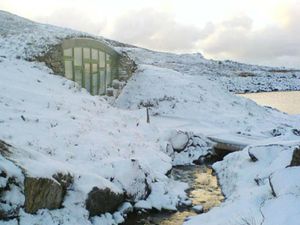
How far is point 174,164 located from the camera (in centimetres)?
1988

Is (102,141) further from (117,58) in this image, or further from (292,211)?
(117,58)

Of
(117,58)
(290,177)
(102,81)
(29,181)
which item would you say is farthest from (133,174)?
(117,58)

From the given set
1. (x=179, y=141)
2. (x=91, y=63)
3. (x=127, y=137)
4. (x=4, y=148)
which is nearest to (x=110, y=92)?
(x=91, y=63)

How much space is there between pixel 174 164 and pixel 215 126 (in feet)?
27.0

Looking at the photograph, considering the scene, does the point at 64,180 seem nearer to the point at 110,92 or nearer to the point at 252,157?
the point at 252,157

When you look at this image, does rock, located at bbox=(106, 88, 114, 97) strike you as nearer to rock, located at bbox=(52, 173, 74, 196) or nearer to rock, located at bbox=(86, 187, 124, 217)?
rock, located at bbox=(86, 187, 124, 217)

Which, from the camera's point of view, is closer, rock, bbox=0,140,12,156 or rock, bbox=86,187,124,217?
rock, bbox=0,140,12,156

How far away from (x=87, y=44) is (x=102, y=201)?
20.8 m

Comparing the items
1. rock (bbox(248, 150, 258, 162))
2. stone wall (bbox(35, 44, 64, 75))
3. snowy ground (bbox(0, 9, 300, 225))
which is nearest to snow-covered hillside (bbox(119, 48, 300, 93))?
snowy ground (bbox(0, 9, 300, 225))

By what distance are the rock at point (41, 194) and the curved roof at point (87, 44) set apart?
19.9m

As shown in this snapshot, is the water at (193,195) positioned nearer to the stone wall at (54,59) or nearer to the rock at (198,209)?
the rock at (198,209)

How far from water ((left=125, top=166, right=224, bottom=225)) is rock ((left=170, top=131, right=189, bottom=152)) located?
1440mm

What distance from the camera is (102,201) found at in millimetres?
11914

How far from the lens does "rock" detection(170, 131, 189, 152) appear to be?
20.8m
